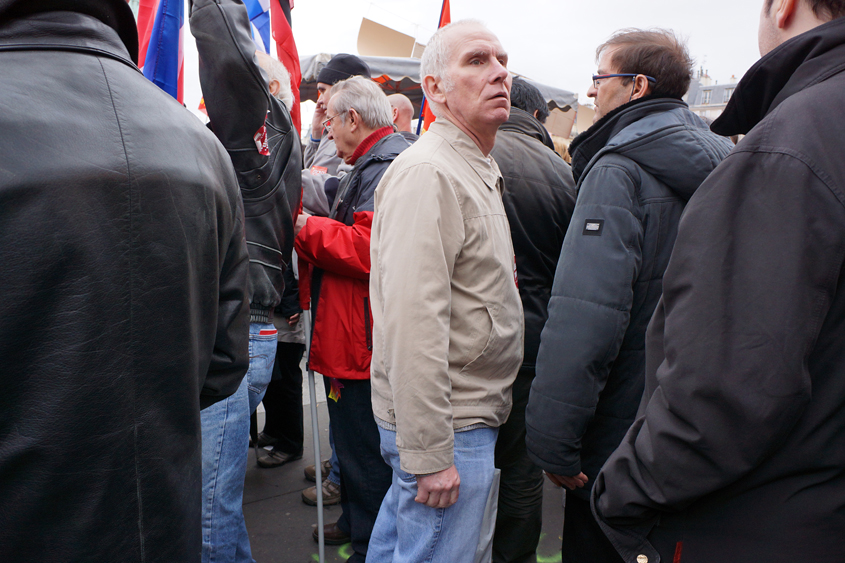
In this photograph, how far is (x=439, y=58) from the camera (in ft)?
5.97

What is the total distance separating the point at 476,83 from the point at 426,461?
3.82ft

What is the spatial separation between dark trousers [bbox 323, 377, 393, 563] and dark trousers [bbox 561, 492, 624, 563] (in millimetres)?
826

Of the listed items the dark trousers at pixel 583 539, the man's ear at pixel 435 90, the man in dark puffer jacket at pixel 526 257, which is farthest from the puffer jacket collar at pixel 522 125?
the dark trousers at pixel 583 539

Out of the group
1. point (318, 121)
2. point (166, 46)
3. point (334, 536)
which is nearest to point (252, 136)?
point (166, 46)

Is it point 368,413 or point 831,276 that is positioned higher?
point 831,276

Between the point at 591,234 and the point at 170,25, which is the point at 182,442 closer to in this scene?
the point at 591,234

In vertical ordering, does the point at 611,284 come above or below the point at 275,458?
above

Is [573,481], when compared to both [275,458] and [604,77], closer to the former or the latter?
[604,77]

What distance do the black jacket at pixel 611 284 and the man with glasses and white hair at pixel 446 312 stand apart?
0.15 metres

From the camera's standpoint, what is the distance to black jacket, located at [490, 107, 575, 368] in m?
2.27

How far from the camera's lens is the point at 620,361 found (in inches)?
67.9

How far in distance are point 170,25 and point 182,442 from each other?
90.4 inches

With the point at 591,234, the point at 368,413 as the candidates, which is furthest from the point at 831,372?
the point at 368,413

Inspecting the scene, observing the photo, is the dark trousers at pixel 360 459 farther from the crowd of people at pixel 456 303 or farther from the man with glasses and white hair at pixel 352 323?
the crowd of people at pixel 456 303
